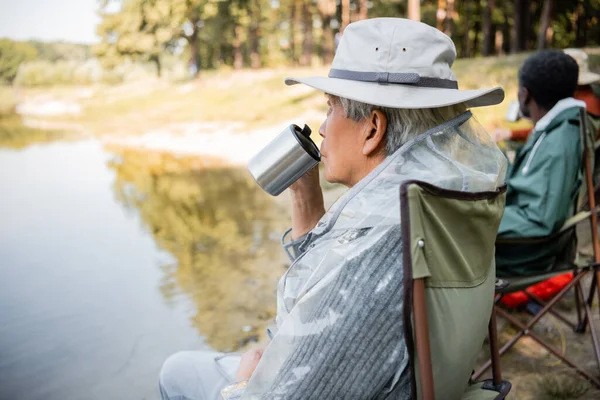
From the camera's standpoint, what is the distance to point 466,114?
1362mm

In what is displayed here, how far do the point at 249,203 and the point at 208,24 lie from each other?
27.0 meters

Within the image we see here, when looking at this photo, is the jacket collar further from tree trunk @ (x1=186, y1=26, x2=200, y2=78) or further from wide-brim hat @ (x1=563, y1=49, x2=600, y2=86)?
tree trunk @ (x1=186, y1=26, x2=200, y2=78)

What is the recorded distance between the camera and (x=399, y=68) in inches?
51.0

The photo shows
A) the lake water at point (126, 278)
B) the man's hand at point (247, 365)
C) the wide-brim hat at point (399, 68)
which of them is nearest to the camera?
the wide-brim hat at point (399, 68)

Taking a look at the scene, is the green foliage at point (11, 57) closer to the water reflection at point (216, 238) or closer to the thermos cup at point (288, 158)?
the water reflection at point (216, 238)

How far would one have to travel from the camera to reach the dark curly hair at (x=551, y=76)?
2.73m

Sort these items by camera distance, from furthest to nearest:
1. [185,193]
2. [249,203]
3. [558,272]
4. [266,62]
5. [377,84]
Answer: [266,62] < [185,193] < [249,203] < [558,272] < [377,84]

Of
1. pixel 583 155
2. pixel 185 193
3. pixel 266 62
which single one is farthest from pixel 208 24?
pixel 583 155

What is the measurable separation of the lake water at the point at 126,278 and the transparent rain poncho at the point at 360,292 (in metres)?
2.43

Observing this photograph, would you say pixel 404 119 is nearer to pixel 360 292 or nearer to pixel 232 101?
pixel 360 292

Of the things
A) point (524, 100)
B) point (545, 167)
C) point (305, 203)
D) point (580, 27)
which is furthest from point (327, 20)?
point (305, 203)

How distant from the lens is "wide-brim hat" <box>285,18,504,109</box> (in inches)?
49.7

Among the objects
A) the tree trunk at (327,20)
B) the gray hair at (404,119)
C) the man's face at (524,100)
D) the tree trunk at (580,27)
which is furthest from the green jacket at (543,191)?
the tree trunk at (580,27)

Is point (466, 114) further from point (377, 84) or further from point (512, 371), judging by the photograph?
point (512, 371)
